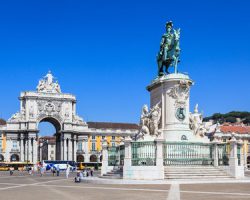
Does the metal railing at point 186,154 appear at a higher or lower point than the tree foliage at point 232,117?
lower

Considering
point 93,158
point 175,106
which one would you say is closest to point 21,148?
point 93,158

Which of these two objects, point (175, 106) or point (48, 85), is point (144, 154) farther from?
point (48, 85)

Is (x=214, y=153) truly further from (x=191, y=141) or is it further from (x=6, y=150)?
(x=6, y=150)

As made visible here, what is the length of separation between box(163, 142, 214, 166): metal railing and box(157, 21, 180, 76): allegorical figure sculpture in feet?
18.6

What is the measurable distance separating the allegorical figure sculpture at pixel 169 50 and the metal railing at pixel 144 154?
6.34m

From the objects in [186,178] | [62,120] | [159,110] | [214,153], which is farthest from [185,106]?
[62,120]

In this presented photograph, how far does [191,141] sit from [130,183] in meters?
5.96

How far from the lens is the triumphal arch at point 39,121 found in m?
105

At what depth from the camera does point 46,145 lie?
16612cm

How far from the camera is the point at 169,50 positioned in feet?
99.0

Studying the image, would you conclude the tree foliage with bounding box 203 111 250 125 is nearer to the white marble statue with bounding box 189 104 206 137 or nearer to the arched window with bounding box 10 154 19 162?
the arched window with bounding box 10 154 19 162

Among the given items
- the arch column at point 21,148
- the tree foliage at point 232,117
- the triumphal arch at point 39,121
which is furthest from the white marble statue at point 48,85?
the tree foliage at point 232,117

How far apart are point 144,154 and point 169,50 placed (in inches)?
311

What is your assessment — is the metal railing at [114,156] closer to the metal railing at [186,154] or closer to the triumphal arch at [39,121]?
the metal railing at [186,154]
